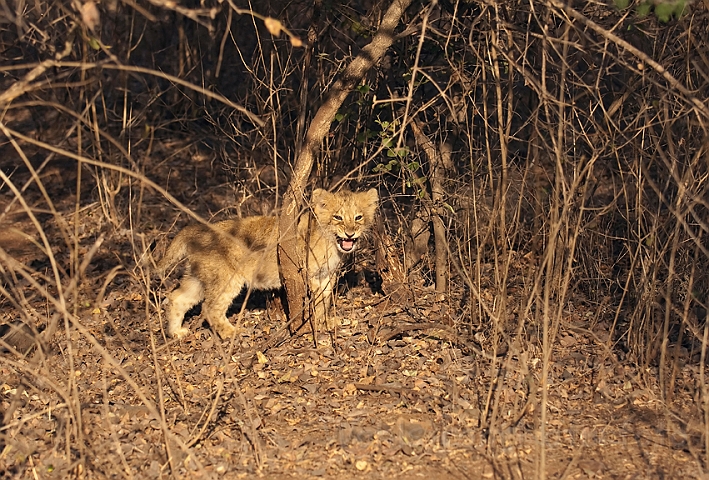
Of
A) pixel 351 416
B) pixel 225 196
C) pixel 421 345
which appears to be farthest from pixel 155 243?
pixel 351 416

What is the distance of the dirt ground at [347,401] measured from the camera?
5961 millimetres

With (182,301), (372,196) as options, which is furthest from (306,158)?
(182,301)

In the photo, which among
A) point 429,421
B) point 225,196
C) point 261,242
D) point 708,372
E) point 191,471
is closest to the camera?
point 191,471

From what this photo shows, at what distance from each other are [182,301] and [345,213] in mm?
1841

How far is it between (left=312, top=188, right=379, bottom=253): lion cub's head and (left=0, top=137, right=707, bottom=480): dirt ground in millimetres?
675

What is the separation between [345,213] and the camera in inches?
343

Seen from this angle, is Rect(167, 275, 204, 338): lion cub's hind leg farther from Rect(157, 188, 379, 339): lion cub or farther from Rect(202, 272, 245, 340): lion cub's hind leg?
Rect(202, 272, 245, 340): lion cub's hind leg

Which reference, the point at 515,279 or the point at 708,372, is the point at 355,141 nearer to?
the point at 515,279

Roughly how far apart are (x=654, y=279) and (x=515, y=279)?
233cm

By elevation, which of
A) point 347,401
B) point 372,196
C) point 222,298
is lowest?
point 222,298

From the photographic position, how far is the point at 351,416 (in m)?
6.72

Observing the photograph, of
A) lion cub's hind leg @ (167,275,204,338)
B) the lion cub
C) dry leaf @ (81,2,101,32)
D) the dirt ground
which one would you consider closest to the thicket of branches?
the dirt ground

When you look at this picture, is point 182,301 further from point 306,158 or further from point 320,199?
point 306,158

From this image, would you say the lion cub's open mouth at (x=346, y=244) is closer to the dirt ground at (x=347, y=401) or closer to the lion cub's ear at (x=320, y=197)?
the lion cub's ear at (x=320, y=197)
